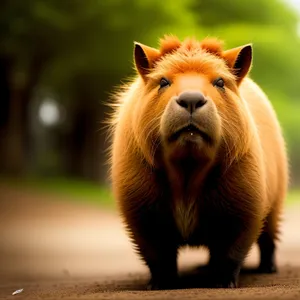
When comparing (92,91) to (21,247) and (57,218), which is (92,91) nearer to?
(57,218)

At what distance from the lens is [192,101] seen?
4.98m

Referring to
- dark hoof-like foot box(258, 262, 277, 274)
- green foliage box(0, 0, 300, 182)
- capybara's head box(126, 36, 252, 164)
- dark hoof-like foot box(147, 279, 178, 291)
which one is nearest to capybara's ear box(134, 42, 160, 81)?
capybara's head box(126, 36, 252, 164)

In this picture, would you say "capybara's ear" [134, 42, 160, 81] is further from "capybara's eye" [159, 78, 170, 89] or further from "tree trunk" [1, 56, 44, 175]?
"tree trunk" [1, 56, 44, 175]

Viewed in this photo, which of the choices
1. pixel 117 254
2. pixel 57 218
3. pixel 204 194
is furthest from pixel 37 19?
pixel 204 194

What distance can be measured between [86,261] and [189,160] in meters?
6.06

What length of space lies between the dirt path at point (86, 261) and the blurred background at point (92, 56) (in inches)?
89.1

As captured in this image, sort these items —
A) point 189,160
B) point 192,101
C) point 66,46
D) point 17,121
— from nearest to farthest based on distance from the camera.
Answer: point 192,101 → point 189,160 → point 66,46 → point 17,121

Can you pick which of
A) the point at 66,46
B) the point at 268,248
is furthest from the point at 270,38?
the point at 268,248

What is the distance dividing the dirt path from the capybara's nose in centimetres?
120

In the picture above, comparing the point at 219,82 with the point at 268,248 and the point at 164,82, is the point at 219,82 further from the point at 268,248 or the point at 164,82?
the point at 268,248

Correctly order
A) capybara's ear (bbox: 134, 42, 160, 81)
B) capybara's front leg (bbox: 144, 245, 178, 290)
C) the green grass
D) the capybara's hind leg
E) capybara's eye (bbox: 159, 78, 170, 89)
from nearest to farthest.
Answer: capybara's eye (bbox: 159, 78, 170, 89) < capybara's ear (bbox: 134, 42, 160, 81) < capybara's front leg (bbox: 144, 245, 178, 290) < the capybara's hind leg < the green grass

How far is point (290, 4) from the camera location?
28031 mm

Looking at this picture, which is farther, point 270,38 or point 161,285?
→ point 270,38

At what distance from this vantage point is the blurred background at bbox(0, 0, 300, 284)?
22.2m
